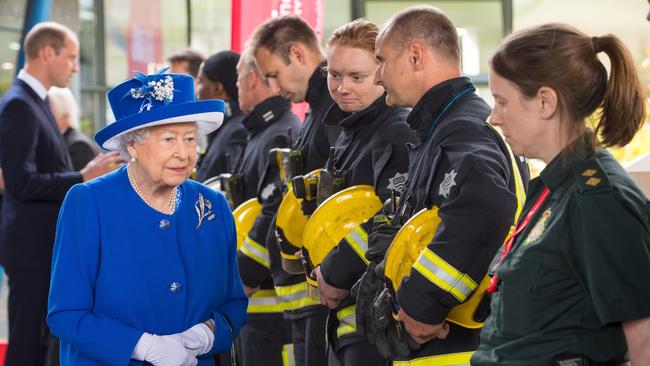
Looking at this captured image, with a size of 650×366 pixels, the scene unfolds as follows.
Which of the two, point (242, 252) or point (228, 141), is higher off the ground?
point (228, 141)

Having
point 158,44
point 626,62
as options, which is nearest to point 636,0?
point 158,44

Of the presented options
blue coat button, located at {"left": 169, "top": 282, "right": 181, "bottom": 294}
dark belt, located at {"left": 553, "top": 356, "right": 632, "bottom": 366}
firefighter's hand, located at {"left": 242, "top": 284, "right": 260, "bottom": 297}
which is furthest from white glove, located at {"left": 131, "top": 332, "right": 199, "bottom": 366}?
firefighter's hand, located at {"left": 242, "top": 284, "right": 260, "bottom": 297}

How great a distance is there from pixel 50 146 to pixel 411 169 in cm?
325

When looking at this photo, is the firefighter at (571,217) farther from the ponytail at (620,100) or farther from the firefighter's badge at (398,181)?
the firefighter's badge at (398,181)

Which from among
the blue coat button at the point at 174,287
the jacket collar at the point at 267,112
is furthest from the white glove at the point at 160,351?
the jacket collar at the point at 267,112

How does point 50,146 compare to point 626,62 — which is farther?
point 50,146

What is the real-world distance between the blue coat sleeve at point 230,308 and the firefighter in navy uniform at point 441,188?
0.39m

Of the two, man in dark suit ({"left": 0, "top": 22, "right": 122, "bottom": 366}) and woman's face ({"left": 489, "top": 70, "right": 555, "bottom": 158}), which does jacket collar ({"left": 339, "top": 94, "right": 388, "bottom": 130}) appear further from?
man in dark suit ({"left": 0, "top": 22, "right": 122, "bottom": 366})

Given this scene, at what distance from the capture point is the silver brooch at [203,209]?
3.44 m

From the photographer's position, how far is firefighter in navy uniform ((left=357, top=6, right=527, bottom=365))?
308 cm

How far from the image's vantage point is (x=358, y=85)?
13.4 ft

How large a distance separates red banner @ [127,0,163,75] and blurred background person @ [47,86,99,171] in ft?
19.4

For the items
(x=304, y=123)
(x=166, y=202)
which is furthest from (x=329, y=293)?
(x=304, y=123)

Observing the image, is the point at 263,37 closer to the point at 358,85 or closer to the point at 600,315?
the point at 358,85
